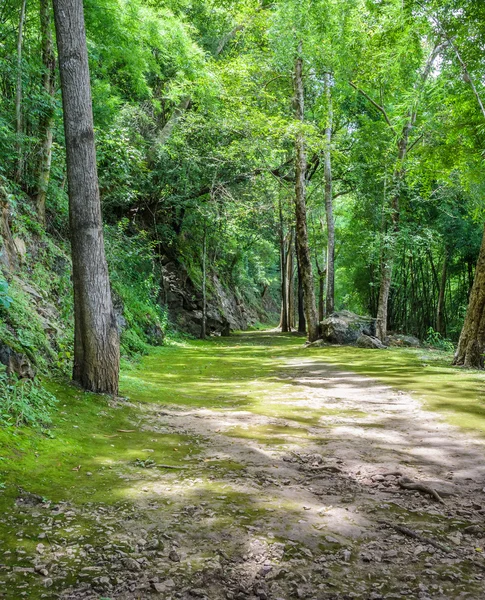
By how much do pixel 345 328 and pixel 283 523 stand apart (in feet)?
44.7

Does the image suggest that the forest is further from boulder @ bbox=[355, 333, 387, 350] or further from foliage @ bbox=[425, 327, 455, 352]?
foliage @ bbox=[425, 327, 455, 352]

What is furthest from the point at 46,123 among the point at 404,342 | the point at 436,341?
the point at 436,341

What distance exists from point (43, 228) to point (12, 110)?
240 cm

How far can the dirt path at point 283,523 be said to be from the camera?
2104 millimetres

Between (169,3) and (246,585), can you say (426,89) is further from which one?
(246,585)

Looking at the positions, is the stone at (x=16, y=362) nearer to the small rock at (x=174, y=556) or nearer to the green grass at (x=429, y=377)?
the small rock at (x=174, y=556)

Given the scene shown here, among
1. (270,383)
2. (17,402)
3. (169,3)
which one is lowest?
(270,383)

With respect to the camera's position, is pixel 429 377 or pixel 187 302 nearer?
pixel 429 377

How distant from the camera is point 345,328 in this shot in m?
15.9

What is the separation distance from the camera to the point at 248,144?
15578 mm

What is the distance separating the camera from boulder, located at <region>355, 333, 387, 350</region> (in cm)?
1515

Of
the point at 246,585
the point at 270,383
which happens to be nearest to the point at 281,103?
the point at 270,383

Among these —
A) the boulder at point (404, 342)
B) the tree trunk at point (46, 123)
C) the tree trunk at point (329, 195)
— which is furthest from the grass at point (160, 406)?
the tree trunk at point (329, 195)

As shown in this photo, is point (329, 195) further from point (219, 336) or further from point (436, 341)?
point (219, 336)
